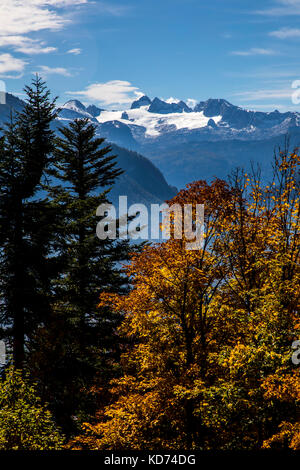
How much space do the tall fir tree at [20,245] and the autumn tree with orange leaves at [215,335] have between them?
16.7ft

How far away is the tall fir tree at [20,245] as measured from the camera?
2231 cm

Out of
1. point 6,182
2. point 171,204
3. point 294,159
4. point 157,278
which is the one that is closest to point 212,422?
point 157,278

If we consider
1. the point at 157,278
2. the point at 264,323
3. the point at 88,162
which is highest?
the point at 88,162

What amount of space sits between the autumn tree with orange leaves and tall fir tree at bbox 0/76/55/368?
201 inches

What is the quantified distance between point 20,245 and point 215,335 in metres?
11.6

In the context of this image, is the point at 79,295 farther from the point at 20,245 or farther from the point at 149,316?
the point at 149,316

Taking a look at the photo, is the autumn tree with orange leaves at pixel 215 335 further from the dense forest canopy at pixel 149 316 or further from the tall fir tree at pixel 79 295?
the tall fir tree at pixel 79 295

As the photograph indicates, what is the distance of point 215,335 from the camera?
17.9 meters

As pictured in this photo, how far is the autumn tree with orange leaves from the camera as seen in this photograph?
12.7 m

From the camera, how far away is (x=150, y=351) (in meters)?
17.3

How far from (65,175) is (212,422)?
2057 centimetres

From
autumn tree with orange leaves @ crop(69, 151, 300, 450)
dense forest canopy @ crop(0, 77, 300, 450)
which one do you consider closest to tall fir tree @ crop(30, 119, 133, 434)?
dense forest canopy @ crop(0, 77, 300, 450)

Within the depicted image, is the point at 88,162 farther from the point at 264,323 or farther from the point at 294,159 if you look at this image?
the point at 264,323

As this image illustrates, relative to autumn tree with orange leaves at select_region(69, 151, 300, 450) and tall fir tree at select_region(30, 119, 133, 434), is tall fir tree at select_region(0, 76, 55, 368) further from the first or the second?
autumn tree with orange leaves at select_region(69, 151, 300, 450)
